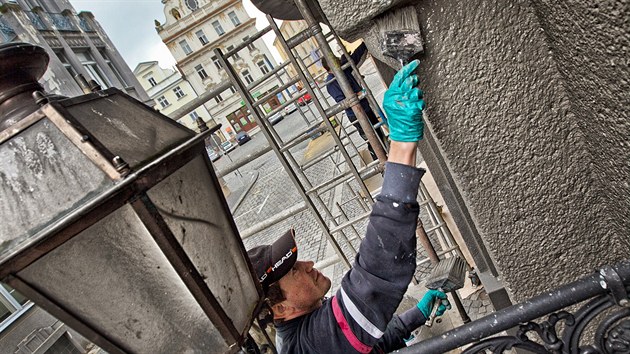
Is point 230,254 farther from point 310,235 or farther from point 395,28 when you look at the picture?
point 310,235

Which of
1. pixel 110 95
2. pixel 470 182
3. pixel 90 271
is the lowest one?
pixel 470 182

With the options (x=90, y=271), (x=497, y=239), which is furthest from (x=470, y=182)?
(x=90, y=271)

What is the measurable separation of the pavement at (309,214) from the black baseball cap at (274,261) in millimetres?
1634

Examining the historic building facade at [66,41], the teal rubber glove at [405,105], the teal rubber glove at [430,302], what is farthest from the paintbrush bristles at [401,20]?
the historic building facade at [66,41]

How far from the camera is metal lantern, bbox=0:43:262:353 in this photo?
804mm

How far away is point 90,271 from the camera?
2.99 feet

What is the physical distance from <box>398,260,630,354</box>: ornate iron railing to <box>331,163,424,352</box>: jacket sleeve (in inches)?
8.4

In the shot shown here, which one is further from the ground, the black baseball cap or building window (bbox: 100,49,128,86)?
building window (bbox: 100,49,128,86)

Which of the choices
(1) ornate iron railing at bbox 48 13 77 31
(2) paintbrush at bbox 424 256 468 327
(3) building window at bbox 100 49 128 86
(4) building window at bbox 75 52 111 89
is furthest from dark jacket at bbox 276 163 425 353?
(3) building window at bbox 100 49 128 86

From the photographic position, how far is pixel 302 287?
1.80 metres

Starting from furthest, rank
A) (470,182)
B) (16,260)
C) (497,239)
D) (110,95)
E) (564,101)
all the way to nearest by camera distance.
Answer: (497,239), (470,182), (564,101), (110,95), (16,260)

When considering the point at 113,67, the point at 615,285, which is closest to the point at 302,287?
the point at 615,285

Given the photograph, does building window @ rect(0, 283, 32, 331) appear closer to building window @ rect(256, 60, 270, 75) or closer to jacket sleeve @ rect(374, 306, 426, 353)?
jacket sleeve @ rect(374, 306, 426, 353)

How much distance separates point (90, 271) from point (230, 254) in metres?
0.43
